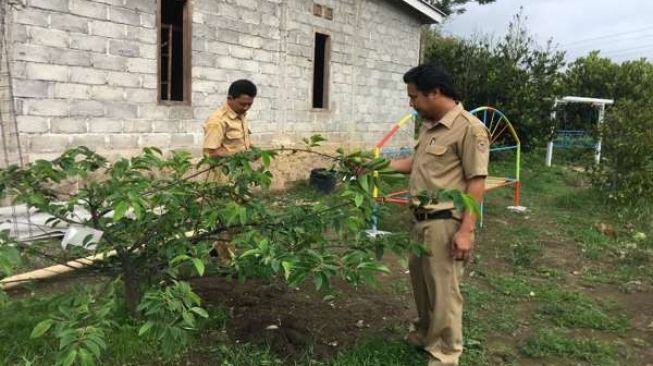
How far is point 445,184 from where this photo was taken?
2.85m

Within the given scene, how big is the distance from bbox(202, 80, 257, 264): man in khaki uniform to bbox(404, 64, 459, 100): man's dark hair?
5.75 feet

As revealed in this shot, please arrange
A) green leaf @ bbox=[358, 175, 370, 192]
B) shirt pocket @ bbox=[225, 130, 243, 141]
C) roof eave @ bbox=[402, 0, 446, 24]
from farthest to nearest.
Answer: roof eave @ bbox=[402, 0, 446, 24] → shirt pocket @ bbox=[225, 130, 243, 141] → green leaf @ bbox=[358, 175, 370, 192]

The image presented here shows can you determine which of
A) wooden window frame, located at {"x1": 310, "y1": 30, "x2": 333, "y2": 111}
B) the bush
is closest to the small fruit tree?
the bush

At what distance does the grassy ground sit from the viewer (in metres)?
3.07

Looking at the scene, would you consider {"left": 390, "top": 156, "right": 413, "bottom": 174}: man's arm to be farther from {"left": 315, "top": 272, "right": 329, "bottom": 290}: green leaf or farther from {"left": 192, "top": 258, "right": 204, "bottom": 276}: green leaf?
{"left": 192, "top": 258, "right": 204, "bottom": 276}: green leaf

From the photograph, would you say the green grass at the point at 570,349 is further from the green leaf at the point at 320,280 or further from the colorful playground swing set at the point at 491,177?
the green leaf at the point at 320,280

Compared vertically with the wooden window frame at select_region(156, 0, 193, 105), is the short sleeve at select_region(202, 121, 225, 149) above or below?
below

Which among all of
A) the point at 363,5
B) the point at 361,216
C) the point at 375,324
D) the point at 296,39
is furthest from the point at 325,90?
the point at 361,216

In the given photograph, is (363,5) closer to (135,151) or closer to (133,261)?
(135,151)

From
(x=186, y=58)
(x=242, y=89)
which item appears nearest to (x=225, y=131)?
(x=242, y=89)

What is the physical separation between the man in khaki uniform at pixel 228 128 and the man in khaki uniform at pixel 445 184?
173 cm

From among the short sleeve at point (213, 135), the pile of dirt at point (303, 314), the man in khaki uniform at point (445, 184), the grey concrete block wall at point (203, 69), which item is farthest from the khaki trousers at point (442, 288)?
the grey concrete block wall at point (203, 69)

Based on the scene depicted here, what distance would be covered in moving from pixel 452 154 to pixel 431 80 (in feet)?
1.25

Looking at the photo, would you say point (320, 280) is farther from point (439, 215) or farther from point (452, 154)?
point (452, 154)
